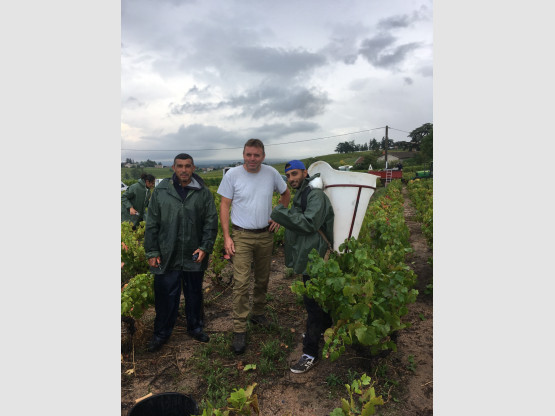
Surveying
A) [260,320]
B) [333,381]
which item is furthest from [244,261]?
[333,381]

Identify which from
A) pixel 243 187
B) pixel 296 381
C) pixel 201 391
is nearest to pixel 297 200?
pixel 243 187

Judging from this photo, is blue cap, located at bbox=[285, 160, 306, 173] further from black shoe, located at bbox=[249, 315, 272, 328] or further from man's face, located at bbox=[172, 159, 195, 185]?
black shoe, located at bbox=[249, 315, 272, 328]

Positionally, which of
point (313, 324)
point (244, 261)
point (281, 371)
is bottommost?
point (281, 371)

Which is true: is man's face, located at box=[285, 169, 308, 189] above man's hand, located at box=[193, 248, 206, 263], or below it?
above

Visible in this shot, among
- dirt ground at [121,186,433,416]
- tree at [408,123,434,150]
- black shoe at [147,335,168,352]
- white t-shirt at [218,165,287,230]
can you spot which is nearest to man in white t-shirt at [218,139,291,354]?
white t-shirt at [218,165,287,230]

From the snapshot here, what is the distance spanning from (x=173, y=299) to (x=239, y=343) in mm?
840

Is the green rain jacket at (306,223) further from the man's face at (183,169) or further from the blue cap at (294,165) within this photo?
the man's face at (183,169)

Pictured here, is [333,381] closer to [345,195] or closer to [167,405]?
[167,405]

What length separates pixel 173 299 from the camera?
357 centimetres

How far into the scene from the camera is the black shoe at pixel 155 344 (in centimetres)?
360

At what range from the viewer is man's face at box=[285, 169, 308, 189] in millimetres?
3119

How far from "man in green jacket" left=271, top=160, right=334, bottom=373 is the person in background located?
5.39 meters

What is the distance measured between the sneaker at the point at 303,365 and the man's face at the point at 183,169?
2.08 metres

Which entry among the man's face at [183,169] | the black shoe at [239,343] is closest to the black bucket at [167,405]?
the black shoe at [239,343]
